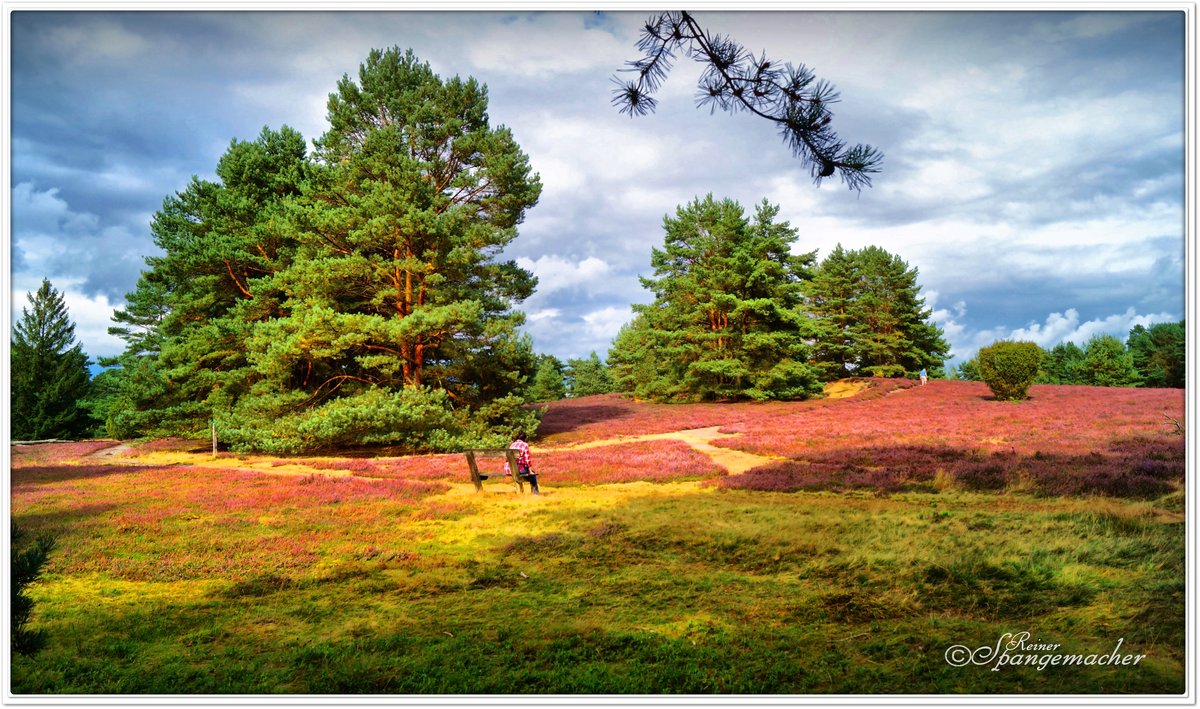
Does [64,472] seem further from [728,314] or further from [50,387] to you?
[728,314]

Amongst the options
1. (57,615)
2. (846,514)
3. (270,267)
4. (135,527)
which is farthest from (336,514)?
(270,267)

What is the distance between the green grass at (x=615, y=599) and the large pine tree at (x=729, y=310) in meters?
28.5

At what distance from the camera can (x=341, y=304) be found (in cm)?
1950

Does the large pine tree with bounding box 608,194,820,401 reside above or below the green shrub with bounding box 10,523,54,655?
above

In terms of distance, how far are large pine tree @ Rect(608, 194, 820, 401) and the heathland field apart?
23998mm

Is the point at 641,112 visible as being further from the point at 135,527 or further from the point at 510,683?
the point at 135,527

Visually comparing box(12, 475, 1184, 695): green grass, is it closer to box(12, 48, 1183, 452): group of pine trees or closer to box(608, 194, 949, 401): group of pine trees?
box(12, 48, 1183, 452): group of pine trees

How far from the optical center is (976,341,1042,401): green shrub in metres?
25.9

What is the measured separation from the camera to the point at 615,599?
5188 mm

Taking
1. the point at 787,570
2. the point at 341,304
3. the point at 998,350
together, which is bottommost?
the point at 787,570

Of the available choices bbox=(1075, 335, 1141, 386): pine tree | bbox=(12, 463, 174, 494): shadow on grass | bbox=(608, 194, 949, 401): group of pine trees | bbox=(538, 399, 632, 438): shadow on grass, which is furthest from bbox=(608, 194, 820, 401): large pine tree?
bbox=(12, 463, 174, 494): shadow on grass

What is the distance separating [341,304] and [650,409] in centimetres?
1929

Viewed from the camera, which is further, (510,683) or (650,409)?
(650,409)

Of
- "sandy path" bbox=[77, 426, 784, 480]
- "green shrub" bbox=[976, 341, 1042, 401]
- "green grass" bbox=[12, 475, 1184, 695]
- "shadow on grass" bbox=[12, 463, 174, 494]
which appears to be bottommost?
"green grass" bbox=[12, 475, 1184, 695]
